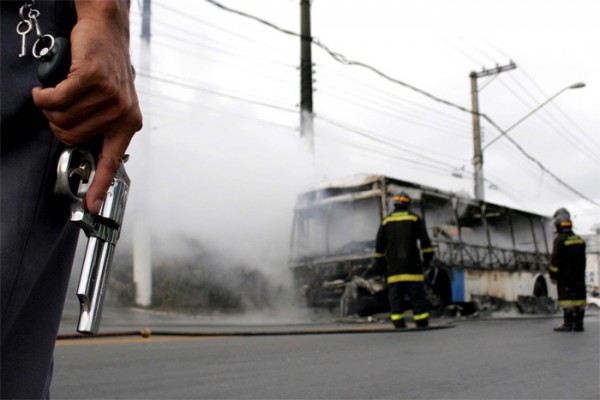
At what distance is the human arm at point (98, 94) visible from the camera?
Answer: 43.4 inches

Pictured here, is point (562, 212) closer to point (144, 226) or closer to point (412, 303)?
point (412, 303)

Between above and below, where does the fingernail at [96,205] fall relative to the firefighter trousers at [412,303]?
above

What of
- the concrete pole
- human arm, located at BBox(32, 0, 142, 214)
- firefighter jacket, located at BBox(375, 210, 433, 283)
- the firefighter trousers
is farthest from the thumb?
the concrete pole

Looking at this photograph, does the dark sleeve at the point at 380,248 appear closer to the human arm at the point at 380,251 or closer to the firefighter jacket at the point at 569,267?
the human arm at the point at 380,251

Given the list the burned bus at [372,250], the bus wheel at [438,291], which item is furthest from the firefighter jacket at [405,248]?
the bus wheel at [438,291]

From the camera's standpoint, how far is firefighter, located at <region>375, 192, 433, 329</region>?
8.42m

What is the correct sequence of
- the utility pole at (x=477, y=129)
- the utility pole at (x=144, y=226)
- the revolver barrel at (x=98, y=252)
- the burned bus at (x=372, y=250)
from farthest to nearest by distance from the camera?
the utility pole at (x=477, y=129), the utility pole at (x=144, y=226), the burned bus at (x=372, y=250), the revolver barrel at (x=98, y=252)

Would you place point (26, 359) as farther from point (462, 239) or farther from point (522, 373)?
point (462, 239)

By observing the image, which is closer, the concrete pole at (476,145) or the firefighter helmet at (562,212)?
the firefighter helmet at (562,212)

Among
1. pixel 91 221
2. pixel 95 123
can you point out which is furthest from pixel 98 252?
pixel 95 123

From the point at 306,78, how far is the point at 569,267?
11001 mm

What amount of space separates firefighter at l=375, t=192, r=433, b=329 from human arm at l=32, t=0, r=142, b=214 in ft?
24.5

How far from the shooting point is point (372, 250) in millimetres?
11680

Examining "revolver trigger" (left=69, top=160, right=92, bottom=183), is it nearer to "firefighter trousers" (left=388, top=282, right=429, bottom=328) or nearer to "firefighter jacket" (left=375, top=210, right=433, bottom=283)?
"firefighter trousers" (left=388, top=282, right=429, bottom=328)
